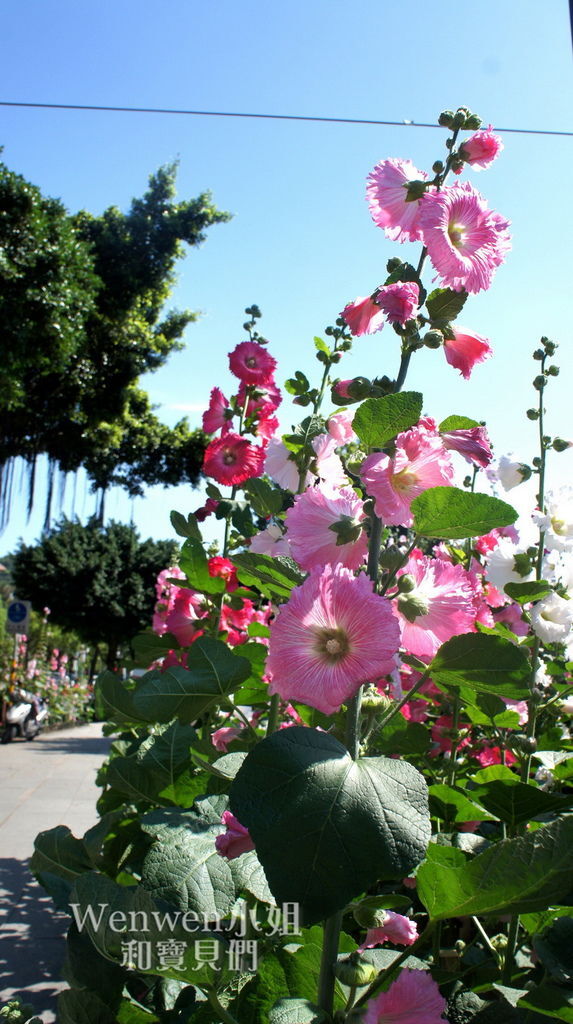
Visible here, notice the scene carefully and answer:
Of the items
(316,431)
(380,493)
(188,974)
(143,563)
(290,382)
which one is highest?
(143,563)

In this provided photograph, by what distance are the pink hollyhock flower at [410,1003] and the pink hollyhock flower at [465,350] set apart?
2.26 feet

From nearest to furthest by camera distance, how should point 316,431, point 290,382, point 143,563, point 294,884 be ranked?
point 294,884, point 316,431, point 290,382, point 143,563

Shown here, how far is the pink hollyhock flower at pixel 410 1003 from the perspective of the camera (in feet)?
2.36

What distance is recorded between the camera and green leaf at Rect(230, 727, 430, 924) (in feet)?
1.96

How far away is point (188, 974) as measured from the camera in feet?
2.23

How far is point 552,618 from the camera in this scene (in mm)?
1419

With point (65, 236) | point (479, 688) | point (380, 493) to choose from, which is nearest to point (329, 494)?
point (380, 493)

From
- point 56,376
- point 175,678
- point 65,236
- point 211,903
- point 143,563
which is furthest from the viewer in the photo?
point 143,563

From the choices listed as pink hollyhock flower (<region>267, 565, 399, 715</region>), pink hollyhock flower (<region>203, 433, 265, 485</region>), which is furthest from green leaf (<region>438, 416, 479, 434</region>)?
pink hollyhock flower (<region>203, 433, 265, 485</region>)

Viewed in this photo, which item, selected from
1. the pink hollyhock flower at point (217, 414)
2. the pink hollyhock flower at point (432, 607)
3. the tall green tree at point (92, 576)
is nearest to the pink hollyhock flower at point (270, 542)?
the pink hollyhock flower at point (432, 607)

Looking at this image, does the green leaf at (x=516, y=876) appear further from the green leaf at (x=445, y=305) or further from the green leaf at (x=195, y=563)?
the green leaf at (x=195, y=563)

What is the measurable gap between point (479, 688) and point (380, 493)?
0.78ft

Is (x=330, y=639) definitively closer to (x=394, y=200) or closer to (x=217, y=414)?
(x=394, y=200)

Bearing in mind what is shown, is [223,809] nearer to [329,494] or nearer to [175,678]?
[175,678]
